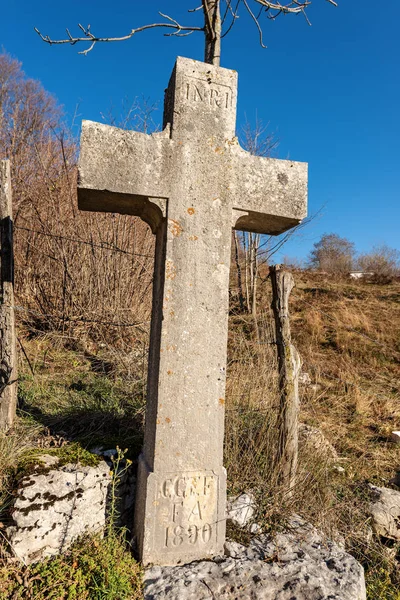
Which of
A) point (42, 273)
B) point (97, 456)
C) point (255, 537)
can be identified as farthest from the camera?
point (42, 273)

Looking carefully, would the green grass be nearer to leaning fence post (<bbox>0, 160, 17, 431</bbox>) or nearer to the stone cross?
the stone cross

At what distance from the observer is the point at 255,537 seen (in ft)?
8.22

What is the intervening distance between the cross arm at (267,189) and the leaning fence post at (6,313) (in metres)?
2.04

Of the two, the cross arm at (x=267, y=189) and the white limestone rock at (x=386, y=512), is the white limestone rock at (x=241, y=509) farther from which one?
the cross arm at (x=267, y=189)

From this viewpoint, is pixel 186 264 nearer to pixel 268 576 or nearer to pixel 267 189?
pixel 267 189

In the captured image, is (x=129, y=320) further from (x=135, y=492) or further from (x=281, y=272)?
(x=135, y=492)

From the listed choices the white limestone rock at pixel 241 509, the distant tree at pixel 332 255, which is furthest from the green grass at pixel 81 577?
the distant tree at pixel 332 255

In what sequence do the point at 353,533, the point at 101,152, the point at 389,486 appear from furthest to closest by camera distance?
the point at 389,486, the point at 353,533, the point at 101,152

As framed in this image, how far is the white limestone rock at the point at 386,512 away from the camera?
3512 millimetres

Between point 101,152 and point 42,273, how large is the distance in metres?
5.49

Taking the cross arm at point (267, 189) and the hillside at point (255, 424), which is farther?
the hillside at point (255, 424)

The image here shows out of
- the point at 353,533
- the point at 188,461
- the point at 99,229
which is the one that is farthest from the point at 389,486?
the point at 99,229

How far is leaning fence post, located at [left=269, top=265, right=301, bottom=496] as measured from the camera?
3.22 metres

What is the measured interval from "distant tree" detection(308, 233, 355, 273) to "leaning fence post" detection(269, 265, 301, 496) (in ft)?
63.2
